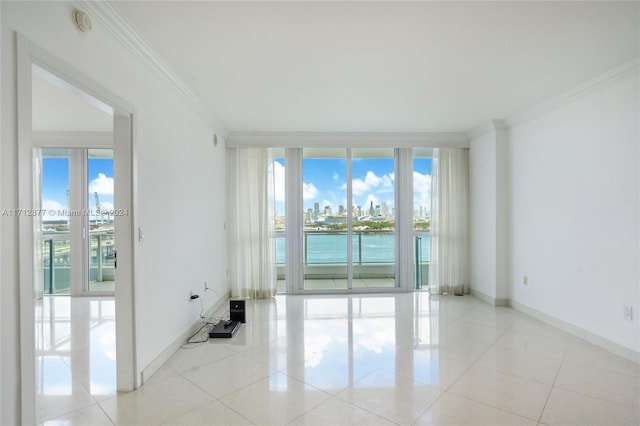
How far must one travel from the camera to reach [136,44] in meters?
2.31

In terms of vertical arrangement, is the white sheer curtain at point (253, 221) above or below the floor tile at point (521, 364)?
above

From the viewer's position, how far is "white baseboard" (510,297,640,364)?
2.82 metres

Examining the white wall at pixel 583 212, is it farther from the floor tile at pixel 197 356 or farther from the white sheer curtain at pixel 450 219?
the floor tile at pixel 197 356

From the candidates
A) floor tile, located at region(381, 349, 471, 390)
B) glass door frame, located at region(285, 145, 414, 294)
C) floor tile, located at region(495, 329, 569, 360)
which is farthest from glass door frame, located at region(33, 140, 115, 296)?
floor tile, located at region(495, 329, 569, 360)

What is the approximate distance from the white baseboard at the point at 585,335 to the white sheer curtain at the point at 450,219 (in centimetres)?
104

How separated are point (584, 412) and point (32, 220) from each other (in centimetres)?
330

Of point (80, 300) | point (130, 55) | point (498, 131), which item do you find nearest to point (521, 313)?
point (498, 131)

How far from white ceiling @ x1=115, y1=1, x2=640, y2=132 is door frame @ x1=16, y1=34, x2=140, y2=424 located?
572 mm

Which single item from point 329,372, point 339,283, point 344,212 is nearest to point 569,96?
point 344,212

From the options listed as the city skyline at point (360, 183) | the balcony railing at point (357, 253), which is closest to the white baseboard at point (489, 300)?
the balcony railing at point (357, 253)

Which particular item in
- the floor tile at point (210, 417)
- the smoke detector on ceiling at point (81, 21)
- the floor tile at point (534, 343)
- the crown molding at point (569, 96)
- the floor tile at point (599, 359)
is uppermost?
the crown molding at point (569, 96)

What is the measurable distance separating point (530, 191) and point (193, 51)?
3.98 m

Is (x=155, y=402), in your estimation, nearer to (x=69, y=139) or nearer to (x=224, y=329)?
(x=224, y=329)

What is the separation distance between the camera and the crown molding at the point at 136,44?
6.28 ft
